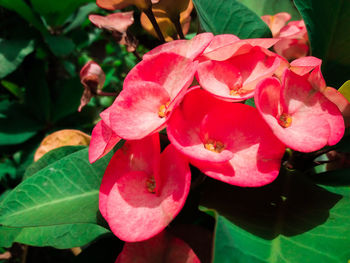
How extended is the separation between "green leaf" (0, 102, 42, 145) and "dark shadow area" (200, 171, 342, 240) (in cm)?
91

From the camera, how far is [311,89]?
0.42 metres

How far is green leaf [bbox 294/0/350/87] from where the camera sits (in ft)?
1.65

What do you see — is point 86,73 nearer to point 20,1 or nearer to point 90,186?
point 90,186

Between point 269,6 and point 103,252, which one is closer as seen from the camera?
point 103,252

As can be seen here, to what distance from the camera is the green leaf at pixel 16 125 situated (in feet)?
3.68

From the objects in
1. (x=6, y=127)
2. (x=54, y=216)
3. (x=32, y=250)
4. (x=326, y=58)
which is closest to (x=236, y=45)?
(x=326, y=58)

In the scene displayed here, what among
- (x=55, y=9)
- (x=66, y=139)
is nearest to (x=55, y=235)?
(x=66, y=139)

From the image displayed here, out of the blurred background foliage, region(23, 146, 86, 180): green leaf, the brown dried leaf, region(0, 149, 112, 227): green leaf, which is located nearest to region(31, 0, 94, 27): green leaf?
the blurred background foliage

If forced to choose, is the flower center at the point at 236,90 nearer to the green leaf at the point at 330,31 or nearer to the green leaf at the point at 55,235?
the green leaf at the point at 330,31

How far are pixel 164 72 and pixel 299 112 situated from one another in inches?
7.1

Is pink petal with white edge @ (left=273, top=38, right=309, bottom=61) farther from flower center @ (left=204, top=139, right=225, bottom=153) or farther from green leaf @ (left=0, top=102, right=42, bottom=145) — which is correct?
green leaf @ (left=0, top=102, right=42, bottom=145)

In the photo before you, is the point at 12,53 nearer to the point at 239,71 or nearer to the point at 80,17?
the point at 80,17

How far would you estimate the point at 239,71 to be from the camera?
0.44 meters

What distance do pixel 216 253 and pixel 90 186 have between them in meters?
0.24
